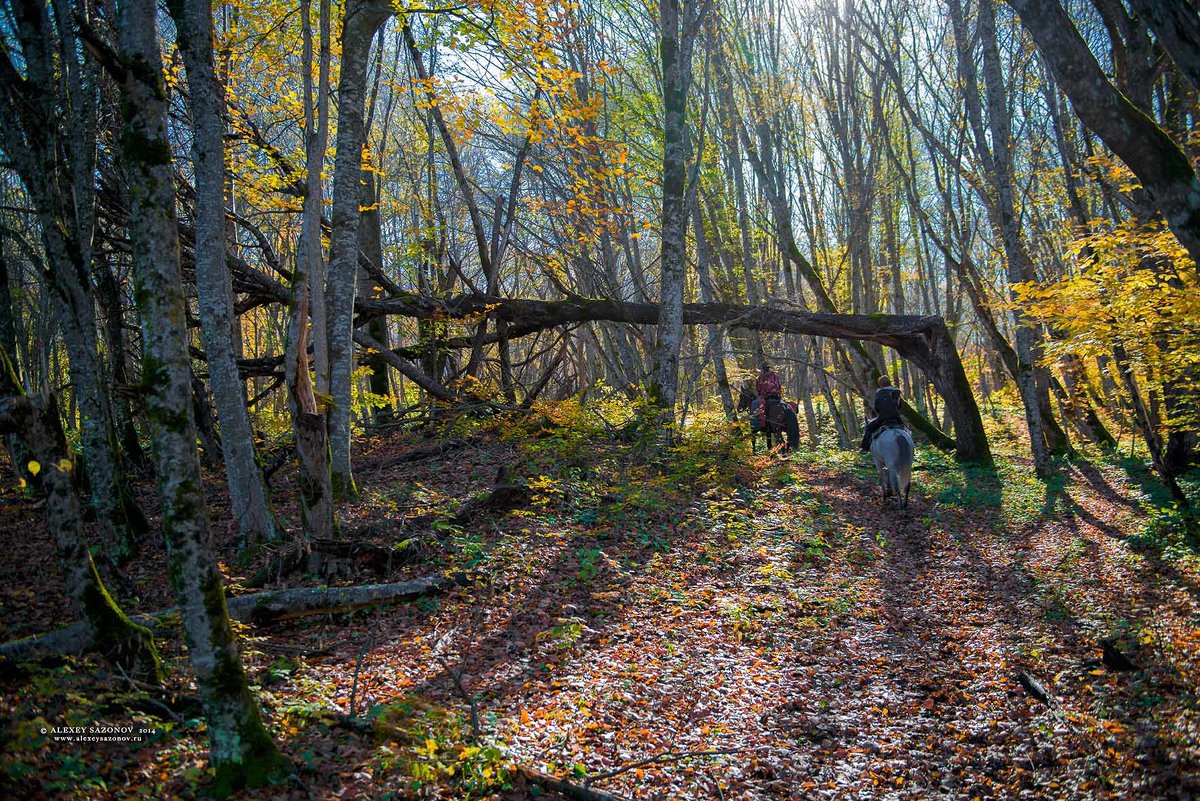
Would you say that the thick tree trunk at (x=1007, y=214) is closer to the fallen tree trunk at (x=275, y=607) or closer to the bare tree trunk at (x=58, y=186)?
the fallen tree trunk at (x=275, y=607)

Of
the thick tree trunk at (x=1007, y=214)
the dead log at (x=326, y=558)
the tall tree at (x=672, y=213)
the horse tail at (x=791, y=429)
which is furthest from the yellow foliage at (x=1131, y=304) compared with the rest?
the dead log at (x=326, y=558)

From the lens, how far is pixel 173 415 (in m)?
3.44

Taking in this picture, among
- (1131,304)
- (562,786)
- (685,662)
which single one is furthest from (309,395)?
(1131,304)

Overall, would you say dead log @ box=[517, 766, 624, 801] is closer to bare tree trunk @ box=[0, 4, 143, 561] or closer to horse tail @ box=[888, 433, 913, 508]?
bare tree trunk @ box=[0, 4, 143, 561]

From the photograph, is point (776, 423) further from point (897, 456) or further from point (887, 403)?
point (897, 456)

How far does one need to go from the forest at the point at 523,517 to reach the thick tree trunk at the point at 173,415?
17 millimetres

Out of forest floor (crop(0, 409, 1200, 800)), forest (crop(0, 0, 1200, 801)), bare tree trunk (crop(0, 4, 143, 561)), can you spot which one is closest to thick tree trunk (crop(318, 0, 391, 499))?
forest (crop(0, 0, 1200, 801))

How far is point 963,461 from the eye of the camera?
1519 centimetres

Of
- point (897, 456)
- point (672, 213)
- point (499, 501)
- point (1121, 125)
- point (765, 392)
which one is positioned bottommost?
point (897, 456)

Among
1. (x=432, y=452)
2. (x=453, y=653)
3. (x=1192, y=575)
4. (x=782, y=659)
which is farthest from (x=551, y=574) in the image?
(x=1192, y=575)

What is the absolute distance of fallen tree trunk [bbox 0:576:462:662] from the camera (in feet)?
14.1

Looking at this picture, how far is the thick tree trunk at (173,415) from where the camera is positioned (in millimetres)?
3391

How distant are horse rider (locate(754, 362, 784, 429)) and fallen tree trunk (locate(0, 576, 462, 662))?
11250 mm

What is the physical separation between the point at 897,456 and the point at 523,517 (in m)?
6.07
